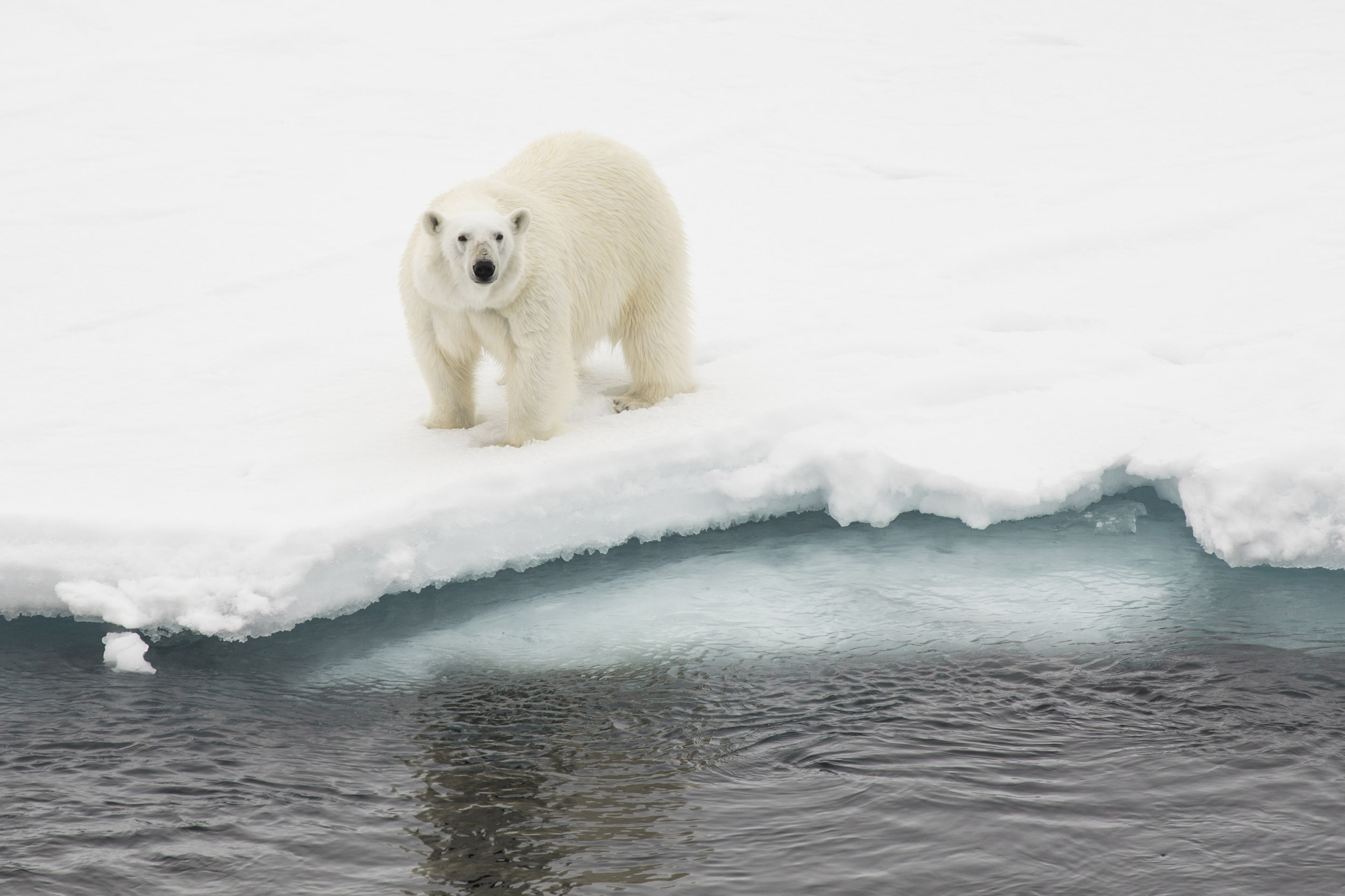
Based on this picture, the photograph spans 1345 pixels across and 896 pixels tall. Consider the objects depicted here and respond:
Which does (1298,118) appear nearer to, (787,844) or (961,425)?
(961,425)

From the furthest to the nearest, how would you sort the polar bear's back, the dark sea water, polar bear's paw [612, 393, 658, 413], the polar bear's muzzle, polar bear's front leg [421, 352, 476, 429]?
polar bear's paw [612, 393, 658, 413]
the polar bear's back
polar bear's front leg [421, 352, 476, 429]
the polar bear's muzzle
the dark sea water

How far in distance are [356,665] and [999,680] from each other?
2143 mm

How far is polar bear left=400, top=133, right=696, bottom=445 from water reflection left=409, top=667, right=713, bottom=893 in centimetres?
139

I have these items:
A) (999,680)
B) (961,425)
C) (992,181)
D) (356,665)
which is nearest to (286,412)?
(356,665)

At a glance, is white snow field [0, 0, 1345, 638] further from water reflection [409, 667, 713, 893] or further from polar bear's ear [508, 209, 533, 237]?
polar bear's ear [508, 209, 533, 237]

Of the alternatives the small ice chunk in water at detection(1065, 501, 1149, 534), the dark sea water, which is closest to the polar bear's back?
the dark sea water

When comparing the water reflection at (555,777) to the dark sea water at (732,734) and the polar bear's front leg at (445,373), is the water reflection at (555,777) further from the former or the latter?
the polar bear's front leg at (445,373)

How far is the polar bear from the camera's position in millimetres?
4586

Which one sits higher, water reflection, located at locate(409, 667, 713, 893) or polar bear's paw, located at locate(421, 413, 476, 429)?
polar bear's paw, located at locate(421, 413, 476, 429)

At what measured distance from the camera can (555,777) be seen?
341cm

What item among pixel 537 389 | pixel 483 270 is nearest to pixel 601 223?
pixel 537 389

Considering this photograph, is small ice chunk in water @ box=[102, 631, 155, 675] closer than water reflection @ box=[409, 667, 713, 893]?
No

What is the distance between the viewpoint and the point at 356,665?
13.4ft

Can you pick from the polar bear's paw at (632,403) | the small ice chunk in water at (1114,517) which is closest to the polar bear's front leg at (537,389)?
the polar bear's paw at (632,403)
